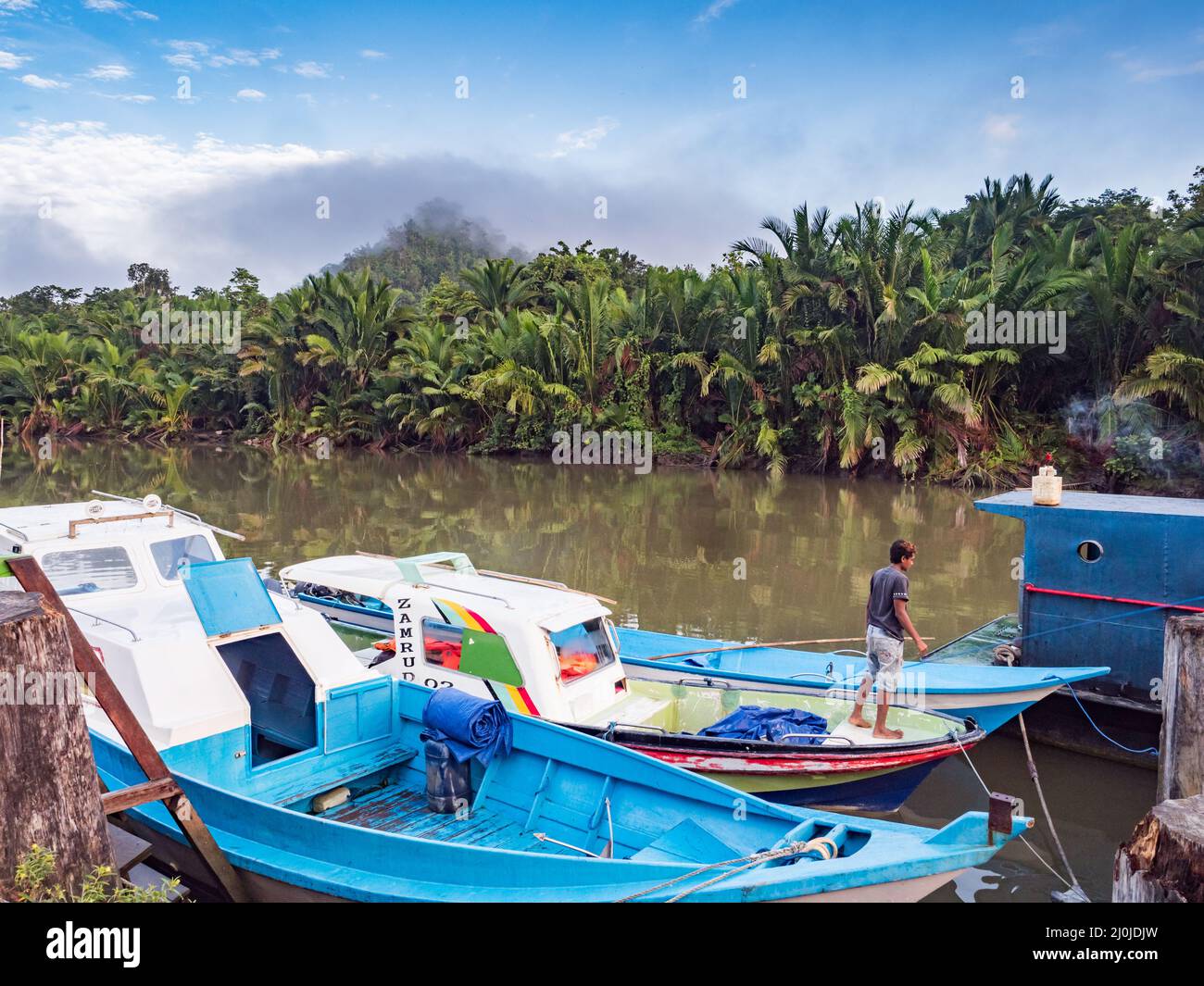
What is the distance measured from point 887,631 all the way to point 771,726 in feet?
4.14

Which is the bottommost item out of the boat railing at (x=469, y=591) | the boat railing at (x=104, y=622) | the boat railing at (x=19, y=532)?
the boat railing at (x=104, y=622)

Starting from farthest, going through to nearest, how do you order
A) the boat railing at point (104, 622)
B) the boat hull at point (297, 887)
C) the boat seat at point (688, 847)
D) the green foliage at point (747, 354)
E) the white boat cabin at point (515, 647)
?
the green foliage at point (747, 354) < the white boat cabin at point (515, 647) < the boat railing at point (104, 622) < the boat seat at point (688, 847) < the boat hull at point (297, 887)

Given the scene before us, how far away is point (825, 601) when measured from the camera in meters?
14.6

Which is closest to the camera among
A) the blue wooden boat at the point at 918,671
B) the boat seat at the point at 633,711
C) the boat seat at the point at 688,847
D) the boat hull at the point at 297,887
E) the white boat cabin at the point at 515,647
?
the boat hull at the point at 297,887

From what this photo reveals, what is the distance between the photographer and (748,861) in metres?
4.75

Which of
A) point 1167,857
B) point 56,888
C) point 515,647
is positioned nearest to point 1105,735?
point 515,647

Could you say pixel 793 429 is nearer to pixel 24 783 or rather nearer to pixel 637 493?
pixel 637 493

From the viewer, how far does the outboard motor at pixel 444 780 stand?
6535 mm

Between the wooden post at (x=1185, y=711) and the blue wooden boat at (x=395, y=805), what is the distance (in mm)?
1397

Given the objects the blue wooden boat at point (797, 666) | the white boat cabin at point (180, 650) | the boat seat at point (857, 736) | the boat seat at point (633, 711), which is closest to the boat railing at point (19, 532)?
the white boat cabin at point (180, 650)

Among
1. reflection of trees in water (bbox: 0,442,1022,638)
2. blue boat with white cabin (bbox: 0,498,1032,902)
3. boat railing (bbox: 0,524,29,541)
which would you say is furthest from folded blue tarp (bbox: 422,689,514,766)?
reflection of trees in water (bbox: 0,442,1022,638)

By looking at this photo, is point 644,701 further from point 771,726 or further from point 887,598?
point 887,598

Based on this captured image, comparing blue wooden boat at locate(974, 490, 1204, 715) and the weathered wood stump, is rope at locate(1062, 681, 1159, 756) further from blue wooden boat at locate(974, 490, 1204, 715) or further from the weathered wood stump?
the weathered wood stump

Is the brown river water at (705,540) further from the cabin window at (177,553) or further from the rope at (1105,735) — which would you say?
the cabin window at (177,553)
